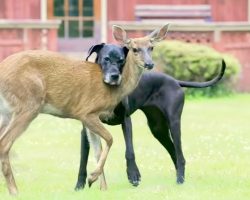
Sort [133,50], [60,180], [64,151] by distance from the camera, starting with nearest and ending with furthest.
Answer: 1. [133,50]
2. [60,180]
3. [64,151]

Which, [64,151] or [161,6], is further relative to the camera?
[161,6]

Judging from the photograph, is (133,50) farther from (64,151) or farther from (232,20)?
(232,20)

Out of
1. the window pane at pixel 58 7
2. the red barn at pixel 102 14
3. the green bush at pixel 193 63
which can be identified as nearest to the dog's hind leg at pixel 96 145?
the green bush at pixel 193 63

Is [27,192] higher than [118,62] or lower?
lower

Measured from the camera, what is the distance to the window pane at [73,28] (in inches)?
1137

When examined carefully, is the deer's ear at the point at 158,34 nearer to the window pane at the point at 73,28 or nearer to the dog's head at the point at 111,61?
the dog's head at the point at 111,61

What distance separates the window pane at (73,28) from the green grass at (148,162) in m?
8.31

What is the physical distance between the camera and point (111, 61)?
10.7 metres

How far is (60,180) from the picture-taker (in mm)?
12039

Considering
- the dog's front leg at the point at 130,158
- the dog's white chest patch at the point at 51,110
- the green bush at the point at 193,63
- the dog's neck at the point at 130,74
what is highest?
the dog's neck at the point at 130,74

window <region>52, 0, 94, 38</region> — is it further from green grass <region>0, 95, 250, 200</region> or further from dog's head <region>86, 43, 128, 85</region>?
dog's head <region>86, 43, 128, 85</region>

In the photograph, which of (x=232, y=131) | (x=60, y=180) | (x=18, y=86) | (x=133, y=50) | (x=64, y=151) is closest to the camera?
(x=18, y=86)

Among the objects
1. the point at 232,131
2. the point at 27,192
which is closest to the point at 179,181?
the point at 27,192

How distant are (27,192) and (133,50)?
6.11 feet
